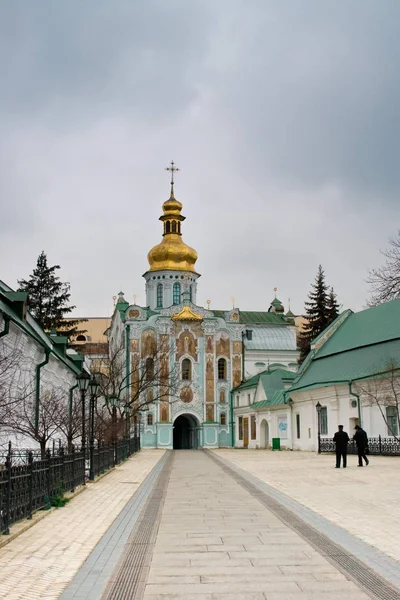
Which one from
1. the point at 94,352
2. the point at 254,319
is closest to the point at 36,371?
the point at 254,319

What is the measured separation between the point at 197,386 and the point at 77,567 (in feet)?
191

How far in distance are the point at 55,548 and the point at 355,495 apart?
840 cm

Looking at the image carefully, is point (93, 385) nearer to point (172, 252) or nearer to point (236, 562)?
point (236, 562)

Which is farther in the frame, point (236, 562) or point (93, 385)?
point (93, 385)

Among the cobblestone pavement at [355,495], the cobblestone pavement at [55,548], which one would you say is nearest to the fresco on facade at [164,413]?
the cobblestone pavement at [355,495]

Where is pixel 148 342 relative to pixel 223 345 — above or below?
above

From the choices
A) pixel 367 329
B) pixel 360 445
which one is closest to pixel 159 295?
pixel 367 329

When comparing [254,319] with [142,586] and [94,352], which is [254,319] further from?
[142,586]

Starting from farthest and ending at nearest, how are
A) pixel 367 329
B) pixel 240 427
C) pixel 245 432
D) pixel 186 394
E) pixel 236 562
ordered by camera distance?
1. pixel 186 394
2. pixel 240 427
3. pixel 245 432
4. pixel 367 329
5. pixel 236 562

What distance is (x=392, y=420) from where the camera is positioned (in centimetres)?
3669

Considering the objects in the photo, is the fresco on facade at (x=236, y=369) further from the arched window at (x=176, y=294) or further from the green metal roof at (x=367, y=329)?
the green metal roof at (x=367, y=329)

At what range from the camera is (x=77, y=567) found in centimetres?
820

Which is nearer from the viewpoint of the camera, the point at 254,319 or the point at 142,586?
the point at 142,586

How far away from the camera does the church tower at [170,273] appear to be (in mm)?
72938
